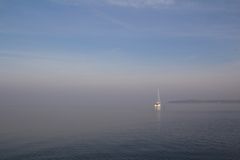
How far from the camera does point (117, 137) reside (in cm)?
6000

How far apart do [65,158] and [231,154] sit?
2561 cm

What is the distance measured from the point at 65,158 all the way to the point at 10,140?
20.4 m

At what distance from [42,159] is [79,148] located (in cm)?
856

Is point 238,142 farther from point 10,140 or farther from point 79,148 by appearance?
point 10,140

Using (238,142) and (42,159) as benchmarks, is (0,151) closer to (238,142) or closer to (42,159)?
(42,159)

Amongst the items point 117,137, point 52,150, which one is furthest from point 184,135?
point 52,150

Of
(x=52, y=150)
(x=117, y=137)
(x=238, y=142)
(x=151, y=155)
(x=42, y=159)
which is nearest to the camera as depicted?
(x=42, y=159)

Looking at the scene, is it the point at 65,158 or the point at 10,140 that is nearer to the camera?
the point at 65,158

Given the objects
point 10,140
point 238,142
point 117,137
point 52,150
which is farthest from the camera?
point 117,137

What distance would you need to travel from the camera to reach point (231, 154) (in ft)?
143

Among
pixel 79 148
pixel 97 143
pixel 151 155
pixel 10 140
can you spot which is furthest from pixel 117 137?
pixel 10 140

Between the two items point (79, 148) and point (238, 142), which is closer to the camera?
point (79, 148)

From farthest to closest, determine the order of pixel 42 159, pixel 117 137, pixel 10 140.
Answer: pixel 117 137 → pixel 10 140 → pixel 42 159

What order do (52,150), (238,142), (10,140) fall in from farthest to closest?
(10,140)
(238,142)
(52,150)
